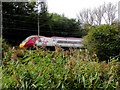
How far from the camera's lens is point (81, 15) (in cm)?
1750

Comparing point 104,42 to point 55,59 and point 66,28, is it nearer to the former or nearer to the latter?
point 55,59

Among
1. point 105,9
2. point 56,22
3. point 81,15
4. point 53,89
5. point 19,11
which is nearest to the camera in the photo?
point 53,89

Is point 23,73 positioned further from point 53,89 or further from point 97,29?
point 97,29

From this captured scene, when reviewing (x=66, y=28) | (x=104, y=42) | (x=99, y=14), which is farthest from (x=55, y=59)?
(x=66, y=28)

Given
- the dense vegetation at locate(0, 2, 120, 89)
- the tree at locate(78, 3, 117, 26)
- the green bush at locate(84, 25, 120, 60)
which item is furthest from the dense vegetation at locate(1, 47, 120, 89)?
the tree at locate(78, 3, 117, 26)

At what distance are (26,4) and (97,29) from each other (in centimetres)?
1593

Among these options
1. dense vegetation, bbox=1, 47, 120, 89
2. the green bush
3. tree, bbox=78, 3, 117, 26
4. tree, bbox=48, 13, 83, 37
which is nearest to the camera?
dense vegetation, bbox=1, 47, 120, 89

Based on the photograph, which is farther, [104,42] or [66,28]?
[66,28]

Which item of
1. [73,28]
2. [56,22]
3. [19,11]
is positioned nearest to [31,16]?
[19,11]

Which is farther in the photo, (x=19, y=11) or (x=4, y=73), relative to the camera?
(x=19, y=11)

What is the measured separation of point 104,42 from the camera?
7.32 metres

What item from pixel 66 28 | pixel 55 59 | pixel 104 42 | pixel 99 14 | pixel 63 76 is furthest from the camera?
pixel 66 28

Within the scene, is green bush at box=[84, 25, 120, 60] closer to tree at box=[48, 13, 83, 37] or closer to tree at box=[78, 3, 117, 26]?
tree at box=[78, 3, 117, 26]

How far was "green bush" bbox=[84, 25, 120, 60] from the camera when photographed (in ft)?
23.5
